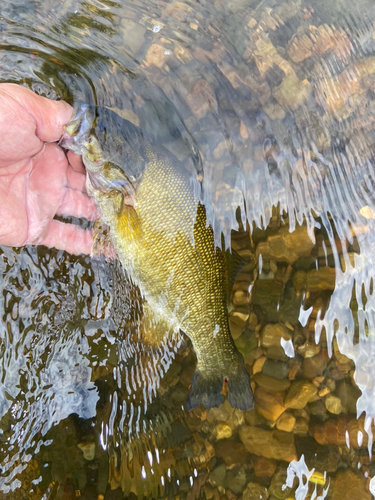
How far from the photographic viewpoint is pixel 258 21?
9.86 ft

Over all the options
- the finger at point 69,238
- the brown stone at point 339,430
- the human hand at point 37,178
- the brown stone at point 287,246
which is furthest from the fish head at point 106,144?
the brown stone at point 339,430

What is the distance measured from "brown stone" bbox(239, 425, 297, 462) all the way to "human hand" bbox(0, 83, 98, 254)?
1.93m

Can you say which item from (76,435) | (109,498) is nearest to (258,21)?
(76,435)

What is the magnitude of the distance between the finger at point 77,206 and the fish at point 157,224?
284mm

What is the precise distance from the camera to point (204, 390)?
2.85m

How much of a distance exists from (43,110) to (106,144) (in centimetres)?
42

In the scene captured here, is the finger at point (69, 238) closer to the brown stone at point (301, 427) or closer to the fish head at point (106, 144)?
the fish head at point (106, 144)

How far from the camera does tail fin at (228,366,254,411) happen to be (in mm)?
2789

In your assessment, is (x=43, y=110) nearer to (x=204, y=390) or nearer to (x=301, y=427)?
(x=204, y=390)

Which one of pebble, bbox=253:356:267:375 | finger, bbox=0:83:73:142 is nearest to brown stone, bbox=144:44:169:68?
finger, bbox=0:83:73:142

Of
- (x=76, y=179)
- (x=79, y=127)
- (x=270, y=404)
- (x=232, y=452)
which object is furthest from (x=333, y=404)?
(x=79, y=127)

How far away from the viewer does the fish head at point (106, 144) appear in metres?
2.55

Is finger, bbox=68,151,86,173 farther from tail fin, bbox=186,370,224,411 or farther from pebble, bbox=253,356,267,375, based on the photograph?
pebble, bbox=253,356,267,375

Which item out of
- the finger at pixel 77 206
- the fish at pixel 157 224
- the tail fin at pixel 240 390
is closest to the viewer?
the fish at pixel 157 224
